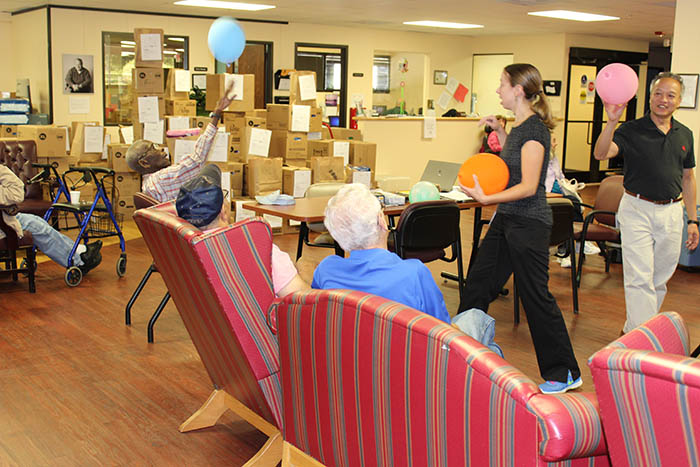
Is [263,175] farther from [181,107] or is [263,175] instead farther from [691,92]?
[691,92]

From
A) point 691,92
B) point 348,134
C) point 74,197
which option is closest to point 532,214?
point 691,92

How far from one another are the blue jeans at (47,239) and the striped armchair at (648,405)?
5.19 metres

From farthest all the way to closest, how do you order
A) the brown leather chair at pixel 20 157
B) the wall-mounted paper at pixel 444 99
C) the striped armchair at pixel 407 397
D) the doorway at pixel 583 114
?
the wall-mounted paper at pixel 444 99, the doorway at pixel 583 114, the brown leather chair at pixel 20 157, the striped armchair at pixel 407 397

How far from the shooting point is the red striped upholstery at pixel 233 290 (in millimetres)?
2639

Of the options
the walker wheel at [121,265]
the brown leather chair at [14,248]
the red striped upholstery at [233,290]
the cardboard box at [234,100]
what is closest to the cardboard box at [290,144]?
the cardboard box at [234,100]

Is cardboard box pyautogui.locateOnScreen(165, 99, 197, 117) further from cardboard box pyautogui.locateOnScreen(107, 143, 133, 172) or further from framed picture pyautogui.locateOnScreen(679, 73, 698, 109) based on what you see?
framed picture pyautogui.locateOnScreen(679, 73, 698, 109)

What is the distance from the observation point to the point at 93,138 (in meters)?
9.16

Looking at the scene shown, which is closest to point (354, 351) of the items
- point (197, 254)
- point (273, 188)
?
point (197, 254)

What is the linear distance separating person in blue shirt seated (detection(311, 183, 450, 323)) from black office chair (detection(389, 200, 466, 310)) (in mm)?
2251

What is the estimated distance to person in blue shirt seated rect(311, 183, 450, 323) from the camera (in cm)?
235

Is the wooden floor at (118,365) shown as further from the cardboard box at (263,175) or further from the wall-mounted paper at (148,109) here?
the wall-mounted paper at (148,109)

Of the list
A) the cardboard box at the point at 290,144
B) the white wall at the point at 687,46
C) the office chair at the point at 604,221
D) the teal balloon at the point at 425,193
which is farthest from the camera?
the cardboard box at the point at 290,144

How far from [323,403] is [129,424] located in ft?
5.25

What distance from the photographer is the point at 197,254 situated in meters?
2.61
